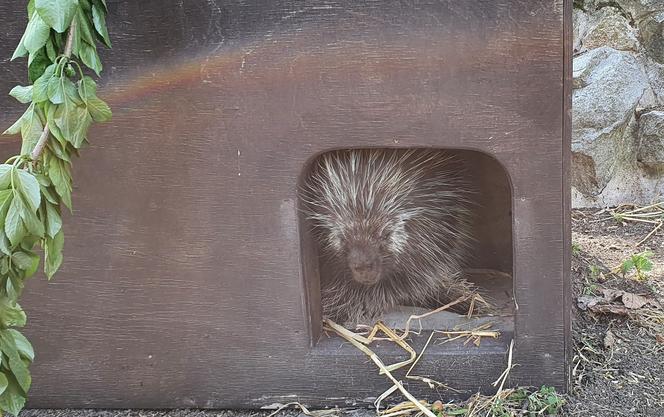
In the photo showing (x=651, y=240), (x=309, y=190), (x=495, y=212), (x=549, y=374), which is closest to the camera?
(x=549, y=374)

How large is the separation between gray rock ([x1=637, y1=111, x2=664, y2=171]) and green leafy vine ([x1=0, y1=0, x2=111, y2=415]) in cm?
209

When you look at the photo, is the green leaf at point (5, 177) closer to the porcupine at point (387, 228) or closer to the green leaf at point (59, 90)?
the green leaf at point (59, 90)

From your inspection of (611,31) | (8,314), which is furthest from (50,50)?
(611,31)

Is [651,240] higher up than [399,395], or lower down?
higher up

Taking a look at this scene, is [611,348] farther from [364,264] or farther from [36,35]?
[36,35]

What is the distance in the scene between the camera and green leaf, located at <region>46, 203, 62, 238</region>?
3.39 ft

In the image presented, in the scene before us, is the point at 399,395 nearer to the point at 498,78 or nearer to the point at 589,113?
the point at 498,78

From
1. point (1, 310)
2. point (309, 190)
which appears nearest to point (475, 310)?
point (309, 190)

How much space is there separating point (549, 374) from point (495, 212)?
69cm

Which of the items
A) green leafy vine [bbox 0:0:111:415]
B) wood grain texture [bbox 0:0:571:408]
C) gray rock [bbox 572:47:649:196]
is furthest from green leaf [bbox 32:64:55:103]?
gray rock [bbox 572:47:649:196]

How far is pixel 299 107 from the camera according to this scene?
4.23ft

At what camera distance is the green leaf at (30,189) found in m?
0.94

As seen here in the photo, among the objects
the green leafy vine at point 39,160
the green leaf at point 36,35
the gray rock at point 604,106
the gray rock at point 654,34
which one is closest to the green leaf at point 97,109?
the green leafy vine at point 39,160

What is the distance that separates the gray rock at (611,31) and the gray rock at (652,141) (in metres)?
0.28
